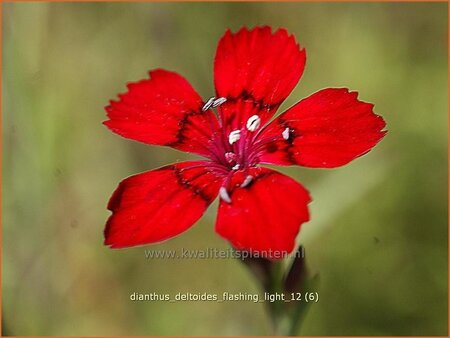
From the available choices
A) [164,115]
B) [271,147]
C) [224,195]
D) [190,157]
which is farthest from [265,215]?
[190,157]

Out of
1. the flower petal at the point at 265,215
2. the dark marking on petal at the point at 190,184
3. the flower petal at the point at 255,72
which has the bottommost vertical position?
the flower petal at the point at 265,215

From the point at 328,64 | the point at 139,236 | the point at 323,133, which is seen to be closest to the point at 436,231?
the point at 328,64

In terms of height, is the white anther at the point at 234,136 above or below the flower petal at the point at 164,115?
below

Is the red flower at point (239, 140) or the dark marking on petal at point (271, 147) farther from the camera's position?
the dark marking on petal at point (271, 147)

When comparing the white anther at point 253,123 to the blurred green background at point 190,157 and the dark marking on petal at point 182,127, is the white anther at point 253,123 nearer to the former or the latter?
the dark marking on petal at point 182,127

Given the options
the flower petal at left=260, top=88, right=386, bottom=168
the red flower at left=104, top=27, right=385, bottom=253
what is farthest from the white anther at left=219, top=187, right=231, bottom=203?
the flower petal at left=260, top=88, right=386, bottom=168

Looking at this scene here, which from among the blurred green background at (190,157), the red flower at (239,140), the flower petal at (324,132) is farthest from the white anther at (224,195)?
the blurred green background at (190,157)

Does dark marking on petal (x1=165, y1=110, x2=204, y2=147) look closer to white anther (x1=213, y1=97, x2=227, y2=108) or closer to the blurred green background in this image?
white anther (x1=213, y1=97, x2=227, y2=108)
